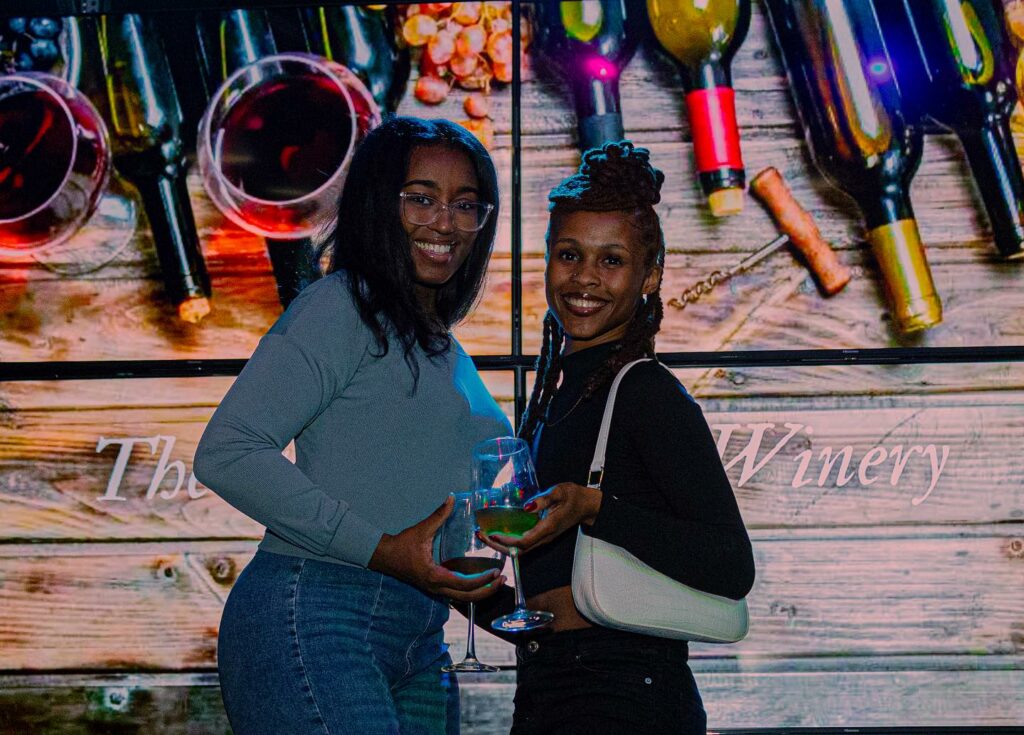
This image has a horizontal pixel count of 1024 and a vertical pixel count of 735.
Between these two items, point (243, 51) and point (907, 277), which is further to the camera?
point (243, 51)

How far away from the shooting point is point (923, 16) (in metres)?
2.92

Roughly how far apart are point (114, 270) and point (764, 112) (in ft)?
6.50

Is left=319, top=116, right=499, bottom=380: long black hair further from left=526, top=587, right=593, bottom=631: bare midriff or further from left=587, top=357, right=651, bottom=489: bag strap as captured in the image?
left=526, top=587, right=593, bottom=631: bare midriff

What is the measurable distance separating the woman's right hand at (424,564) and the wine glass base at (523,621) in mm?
63

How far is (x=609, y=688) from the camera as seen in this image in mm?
1565

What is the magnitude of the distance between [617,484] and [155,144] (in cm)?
203

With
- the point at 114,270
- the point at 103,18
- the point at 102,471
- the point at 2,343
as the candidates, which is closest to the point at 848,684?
the point at 102,471

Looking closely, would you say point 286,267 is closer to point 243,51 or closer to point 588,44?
point 243,51

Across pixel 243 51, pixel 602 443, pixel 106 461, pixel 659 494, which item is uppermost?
pixel 243 51

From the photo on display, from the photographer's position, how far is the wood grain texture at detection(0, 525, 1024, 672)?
9.08 ft

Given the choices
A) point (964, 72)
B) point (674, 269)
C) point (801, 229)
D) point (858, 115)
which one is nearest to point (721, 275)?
point (674, 269)

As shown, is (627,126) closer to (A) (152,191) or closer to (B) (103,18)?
(A) (152,191)

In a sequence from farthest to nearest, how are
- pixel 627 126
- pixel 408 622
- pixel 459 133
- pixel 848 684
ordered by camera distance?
pixel 627 126 < pixel 848 684 < pixel 459 133 < pixel 408 622

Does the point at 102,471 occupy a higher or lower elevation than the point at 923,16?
lower
